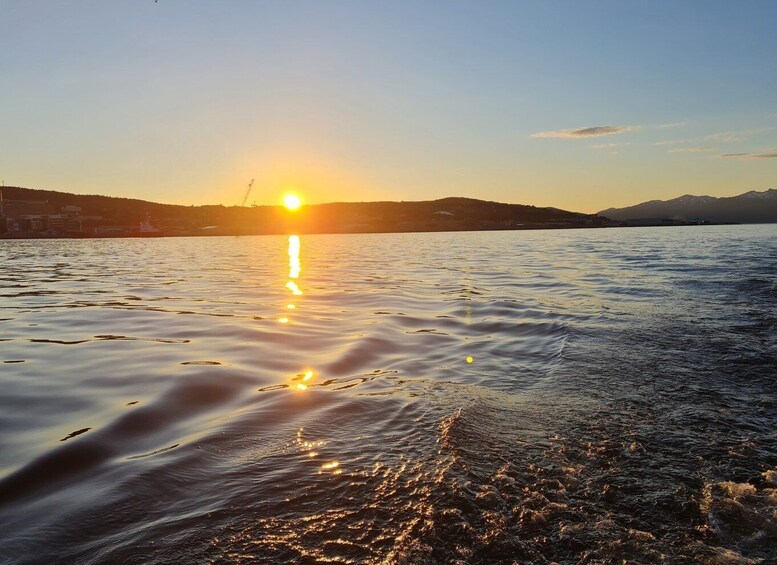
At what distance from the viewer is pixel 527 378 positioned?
691 centimetres

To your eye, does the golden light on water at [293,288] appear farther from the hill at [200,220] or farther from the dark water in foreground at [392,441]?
the hill at [200,220]

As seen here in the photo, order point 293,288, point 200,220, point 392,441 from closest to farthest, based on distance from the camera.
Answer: point 392,441 → point 293,288 → point 200,220

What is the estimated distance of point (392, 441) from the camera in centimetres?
470

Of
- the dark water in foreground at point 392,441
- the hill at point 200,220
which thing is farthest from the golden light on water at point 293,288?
the hill at point 200,220

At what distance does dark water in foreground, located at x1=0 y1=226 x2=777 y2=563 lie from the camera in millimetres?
3088

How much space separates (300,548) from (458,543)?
0.98 m

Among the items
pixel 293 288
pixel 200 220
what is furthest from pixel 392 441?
pixel 200 220

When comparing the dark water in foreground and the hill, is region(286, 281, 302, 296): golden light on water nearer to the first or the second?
the dark water in foreground

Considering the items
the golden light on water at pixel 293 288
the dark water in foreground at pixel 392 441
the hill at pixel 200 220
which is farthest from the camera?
the hill at pixel 200 220

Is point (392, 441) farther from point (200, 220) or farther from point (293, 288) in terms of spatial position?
point (200, 220)

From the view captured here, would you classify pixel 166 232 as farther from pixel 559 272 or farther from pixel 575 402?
pixel 575 402

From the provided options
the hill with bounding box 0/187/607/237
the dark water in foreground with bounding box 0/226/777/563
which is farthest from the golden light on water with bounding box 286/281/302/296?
the hill with bounding box 0/187/607/237

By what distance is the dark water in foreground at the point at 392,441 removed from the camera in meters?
3.09

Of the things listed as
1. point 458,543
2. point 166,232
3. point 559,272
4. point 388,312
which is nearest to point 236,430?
point 458,543
